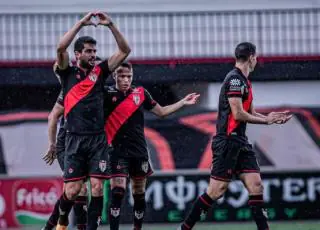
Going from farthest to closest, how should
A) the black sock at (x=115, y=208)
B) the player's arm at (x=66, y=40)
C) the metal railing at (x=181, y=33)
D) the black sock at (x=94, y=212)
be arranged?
the metal railing at (x=181, y=33) < the black sock at (x=115, y=208) < the black sock at (x=94, y=212) < the player's arm at (x=66, y=40)

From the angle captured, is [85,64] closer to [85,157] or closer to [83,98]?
[83,98]

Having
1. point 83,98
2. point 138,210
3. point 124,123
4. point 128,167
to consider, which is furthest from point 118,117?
point 83,98

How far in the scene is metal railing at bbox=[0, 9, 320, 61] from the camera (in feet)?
65.1

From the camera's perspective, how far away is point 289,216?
15344 mm

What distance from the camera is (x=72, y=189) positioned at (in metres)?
10.5

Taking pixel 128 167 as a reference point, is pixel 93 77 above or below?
above

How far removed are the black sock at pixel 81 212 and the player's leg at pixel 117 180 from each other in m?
0.29

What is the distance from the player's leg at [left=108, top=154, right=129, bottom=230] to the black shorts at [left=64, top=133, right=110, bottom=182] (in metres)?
0.86

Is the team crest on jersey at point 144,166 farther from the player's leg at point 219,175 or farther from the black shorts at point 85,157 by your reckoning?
the black shorts at point 85,157

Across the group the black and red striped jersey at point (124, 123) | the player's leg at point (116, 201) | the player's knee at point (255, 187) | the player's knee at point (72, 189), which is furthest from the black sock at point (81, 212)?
the player's knee at point (255, 187)

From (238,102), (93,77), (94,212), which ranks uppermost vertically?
(93,77)

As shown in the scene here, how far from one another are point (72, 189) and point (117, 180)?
1.04 m

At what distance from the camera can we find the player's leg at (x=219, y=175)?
1079 centimetres

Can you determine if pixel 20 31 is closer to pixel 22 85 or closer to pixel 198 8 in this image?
pixel 22 85
